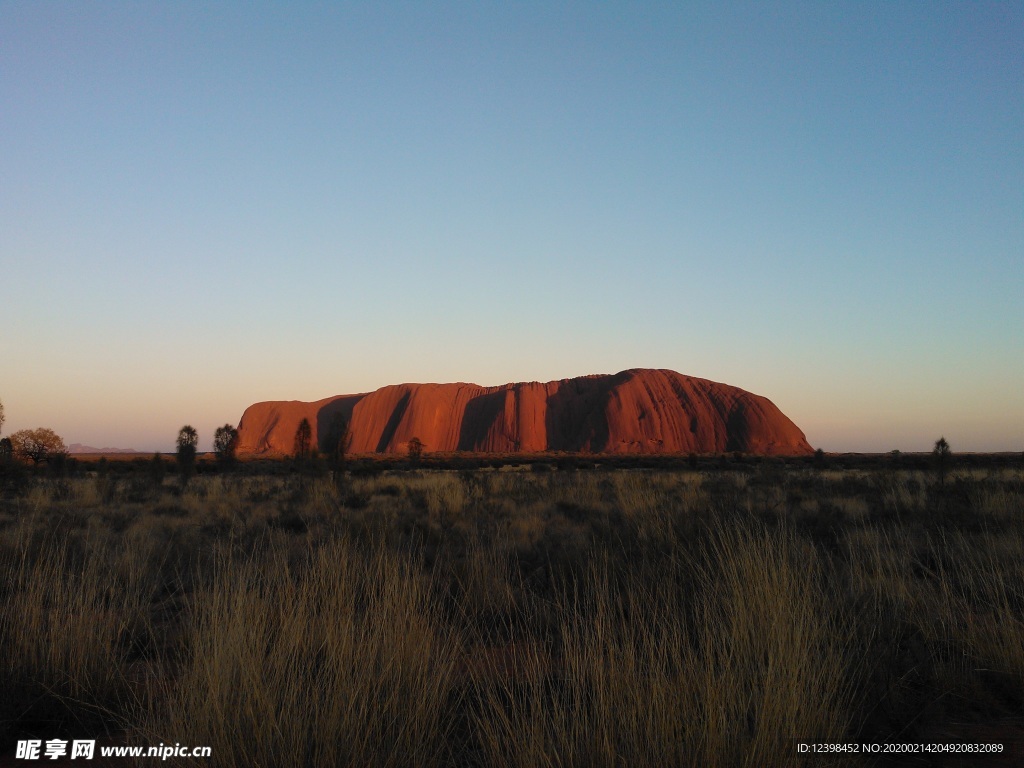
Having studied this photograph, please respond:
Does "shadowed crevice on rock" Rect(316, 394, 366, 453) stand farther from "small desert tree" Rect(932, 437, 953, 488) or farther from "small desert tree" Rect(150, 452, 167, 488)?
"small desert tree" Rect(932, 437, 953, 488)

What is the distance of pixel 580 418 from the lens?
8800 cm

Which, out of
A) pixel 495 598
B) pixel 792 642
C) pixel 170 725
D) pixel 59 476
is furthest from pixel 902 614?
pixel 59 476

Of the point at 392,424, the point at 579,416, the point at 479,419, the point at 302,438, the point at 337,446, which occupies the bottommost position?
the point at 337,446

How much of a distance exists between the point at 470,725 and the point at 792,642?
169cm

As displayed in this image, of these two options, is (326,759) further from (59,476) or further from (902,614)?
(59,476)

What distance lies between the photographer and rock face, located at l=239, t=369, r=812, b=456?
3211 inches

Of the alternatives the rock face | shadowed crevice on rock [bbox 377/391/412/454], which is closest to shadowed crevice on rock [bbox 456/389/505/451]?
the rock face

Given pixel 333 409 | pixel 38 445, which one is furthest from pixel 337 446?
pixel 333 409

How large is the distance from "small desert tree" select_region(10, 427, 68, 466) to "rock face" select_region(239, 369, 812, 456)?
164 feet

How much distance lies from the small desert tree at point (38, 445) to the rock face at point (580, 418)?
1964 inches

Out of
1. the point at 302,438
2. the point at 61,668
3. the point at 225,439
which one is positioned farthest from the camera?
the point at 225,439

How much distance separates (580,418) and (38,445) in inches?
2605

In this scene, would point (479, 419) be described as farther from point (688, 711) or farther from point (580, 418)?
point (688, 711)

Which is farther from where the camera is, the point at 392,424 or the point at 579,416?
the point at 392,424
